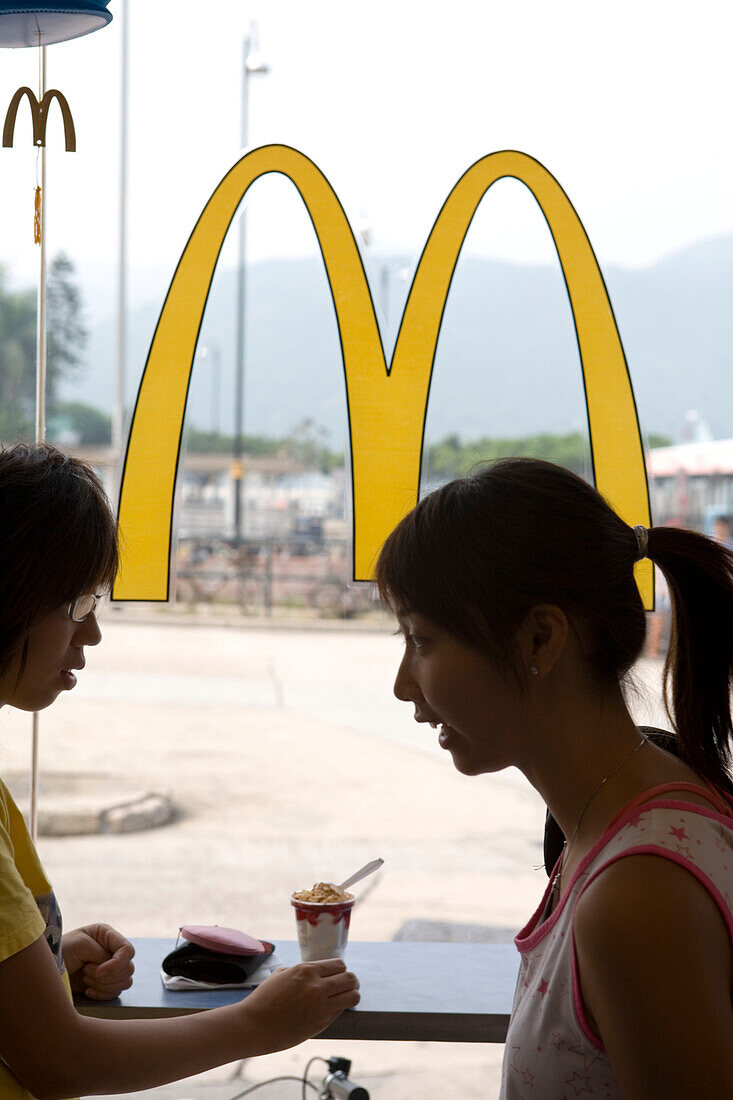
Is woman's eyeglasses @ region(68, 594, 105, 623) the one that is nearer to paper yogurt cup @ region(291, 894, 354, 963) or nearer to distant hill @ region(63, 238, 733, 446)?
paper yogurt cup @ region(291, 894, 354, 963)

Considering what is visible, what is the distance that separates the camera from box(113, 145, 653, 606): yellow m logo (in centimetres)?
176

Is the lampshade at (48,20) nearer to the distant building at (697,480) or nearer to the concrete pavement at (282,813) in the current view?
the concrete pavement at (282,813)

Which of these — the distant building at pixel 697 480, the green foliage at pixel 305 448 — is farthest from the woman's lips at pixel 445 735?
the green foliage at pixel 305 448

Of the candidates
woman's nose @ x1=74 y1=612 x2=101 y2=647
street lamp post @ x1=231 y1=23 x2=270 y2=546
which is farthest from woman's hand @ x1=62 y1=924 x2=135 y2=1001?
street lamp post @ x1=231 y1=23 x2=270 y2=546

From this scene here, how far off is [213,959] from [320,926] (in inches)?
6.2

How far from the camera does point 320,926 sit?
1.47 m

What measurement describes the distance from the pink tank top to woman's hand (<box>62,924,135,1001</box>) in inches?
25.9

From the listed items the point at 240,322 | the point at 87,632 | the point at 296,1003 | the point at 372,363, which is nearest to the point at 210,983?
the point at 296,1003

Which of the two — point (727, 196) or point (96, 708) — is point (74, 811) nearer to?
point (96, 708)

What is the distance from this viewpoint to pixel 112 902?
13.5 ft

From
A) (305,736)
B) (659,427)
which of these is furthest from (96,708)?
(659,427)

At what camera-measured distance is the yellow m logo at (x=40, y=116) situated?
1.62 m

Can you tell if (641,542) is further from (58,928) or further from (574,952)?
(58,928)

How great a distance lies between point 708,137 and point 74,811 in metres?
4.23
